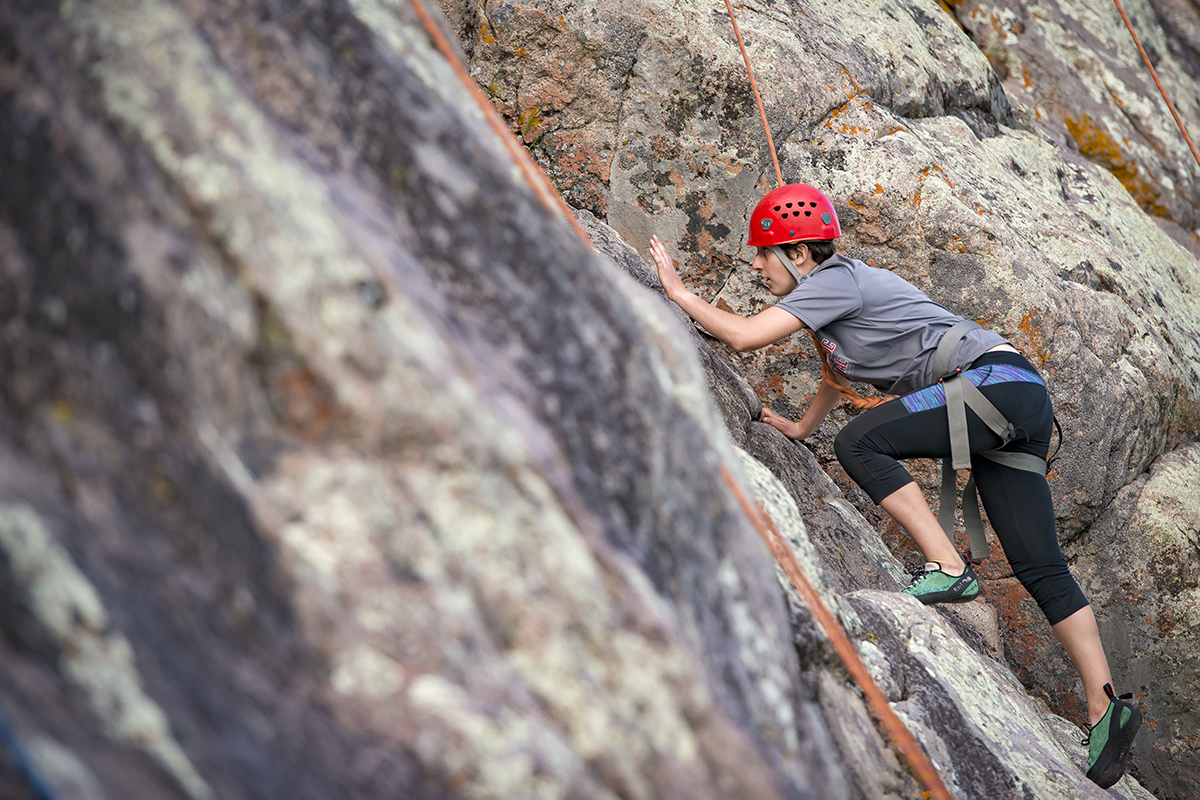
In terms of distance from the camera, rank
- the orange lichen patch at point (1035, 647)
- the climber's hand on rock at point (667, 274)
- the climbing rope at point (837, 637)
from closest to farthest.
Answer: the climbing rope at point (837, 637) < the climber's hand on rock at point (667, 274) < the orange lichen patch at point (1035, 647)

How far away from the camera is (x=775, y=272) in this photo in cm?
412

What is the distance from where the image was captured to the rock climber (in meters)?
3.71

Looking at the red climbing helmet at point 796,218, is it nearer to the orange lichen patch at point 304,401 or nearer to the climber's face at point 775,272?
the climber's face at point 775,272

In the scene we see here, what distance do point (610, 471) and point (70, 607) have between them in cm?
109

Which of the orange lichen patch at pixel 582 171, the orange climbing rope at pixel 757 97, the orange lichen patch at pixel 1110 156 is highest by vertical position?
the orange lichen patch at pixel 1110 156

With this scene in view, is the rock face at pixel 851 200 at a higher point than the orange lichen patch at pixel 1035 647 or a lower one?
higher

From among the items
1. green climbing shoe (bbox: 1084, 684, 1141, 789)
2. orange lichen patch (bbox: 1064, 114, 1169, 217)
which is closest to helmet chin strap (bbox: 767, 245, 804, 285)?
green climbing shoe (bbox: 1084, 684, 1141, 789)

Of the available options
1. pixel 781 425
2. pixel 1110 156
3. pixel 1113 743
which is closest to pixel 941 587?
pixel 1113 743

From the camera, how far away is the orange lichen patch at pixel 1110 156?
733 centimetres

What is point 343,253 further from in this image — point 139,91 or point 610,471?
point 610,471

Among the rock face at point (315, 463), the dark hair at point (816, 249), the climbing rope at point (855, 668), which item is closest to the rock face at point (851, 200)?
the dark hair at point (816, 249)

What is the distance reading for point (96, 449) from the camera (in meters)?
1.41

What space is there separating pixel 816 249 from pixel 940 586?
1.76 m

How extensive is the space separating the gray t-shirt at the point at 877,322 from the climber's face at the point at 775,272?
0.17 m
